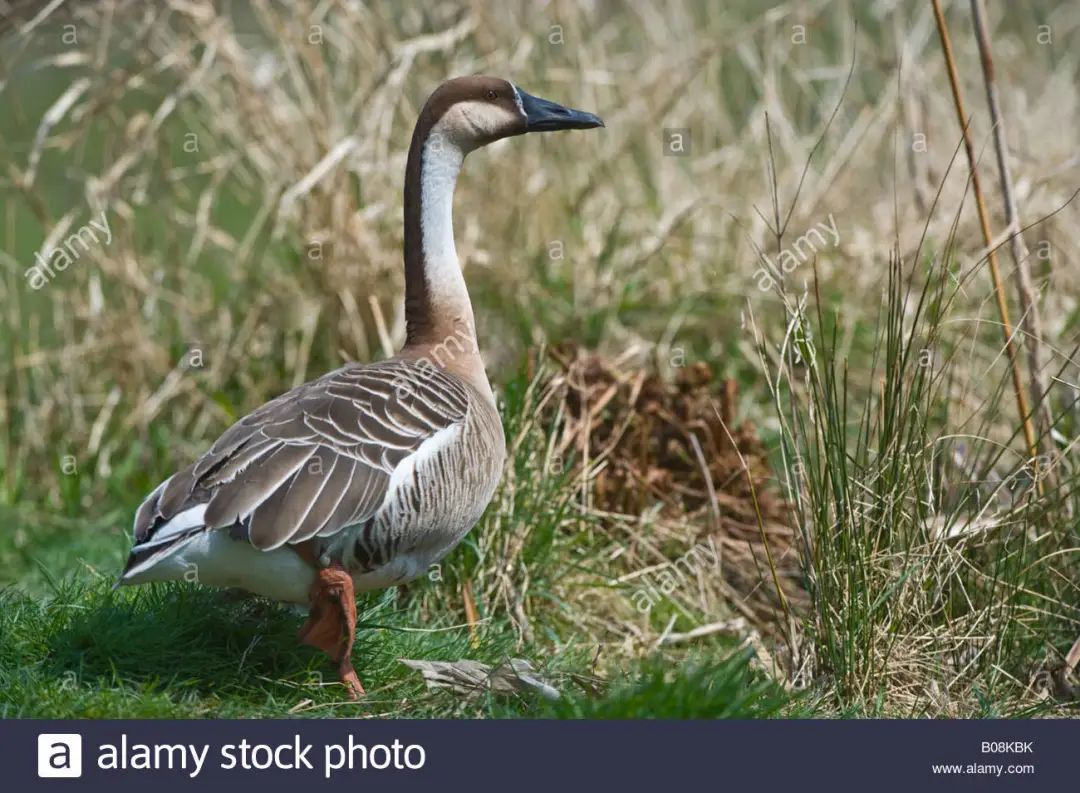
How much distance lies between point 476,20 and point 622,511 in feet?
10.3

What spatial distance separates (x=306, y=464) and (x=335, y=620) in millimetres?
467

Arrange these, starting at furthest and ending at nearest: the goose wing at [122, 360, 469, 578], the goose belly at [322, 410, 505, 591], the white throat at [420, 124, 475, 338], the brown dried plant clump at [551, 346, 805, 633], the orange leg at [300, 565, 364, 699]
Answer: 1. the brown dried plant clump at [551, 346, 805, 633]
2. the white throat at [420, 124, 475, 338]
3. the goose belly at [322, 410, 505, 591]
4. the orange leg at [300, 565, 364, 699]
5. the goose wing at [122, 360, 469, 578]

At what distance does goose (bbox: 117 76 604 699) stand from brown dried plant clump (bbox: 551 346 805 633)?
48.4 inches

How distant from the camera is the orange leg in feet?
13.2

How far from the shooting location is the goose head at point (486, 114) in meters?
4.90

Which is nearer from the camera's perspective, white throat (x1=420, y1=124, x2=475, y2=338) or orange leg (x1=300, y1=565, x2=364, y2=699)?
orange leg (x1=300, y1=565, x2=364, y2=699)

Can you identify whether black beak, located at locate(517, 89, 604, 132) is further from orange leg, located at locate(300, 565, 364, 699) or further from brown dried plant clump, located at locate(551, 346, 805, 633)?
orange leg, located at locate(300, 565, 364, 699)

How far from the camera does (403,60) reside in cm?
716

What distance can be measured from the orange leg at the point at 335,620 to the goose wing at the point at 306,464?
15 centimetres

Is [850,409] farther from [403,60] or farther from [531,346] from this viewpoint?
[403,60]

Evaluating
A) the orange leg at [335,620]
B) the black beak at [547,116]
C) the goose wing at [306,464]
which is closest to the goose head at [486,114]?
the black beak at [547,116]

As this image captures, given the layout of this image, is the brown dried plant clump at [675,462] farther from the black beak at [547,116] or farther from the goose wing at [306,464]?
the goose wing at [306,464]

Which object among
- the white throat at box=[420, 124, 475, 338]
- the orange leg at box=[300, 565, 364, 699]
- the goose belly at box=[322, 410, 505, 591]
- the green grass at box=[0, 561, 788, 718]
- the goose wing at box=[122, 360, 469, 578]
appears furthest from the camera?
the white throat at box=[420, 124, 475, 338]

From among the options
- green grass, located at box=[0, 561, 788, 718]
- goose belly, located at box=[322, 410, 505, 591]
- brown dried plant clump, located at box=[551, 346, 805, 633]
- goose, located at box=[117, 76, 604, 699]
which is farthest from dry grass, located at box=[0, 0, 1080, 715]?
green grass, located at box=[0, 561, 788, 718]
